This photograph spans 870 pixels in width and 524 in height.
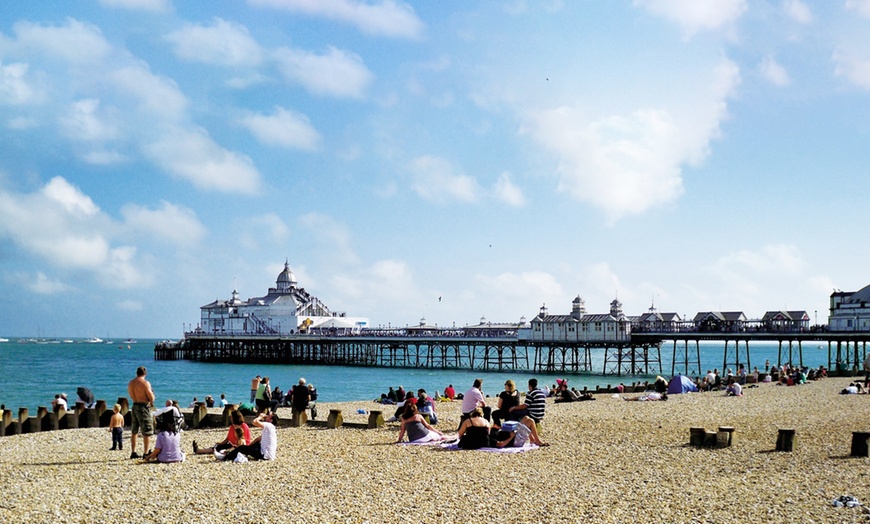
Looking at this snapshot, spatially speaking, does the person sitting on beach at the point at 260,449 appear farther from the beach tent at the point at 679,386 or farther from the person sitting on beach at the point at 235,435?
the beach tent at the point at 679,386

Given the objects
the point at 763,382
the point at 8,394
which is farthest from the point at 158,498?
the point at 8,394

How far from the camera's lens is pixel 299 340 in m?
76.6

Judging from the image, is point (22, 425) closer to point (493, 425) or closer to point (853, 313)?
point (493, 425)

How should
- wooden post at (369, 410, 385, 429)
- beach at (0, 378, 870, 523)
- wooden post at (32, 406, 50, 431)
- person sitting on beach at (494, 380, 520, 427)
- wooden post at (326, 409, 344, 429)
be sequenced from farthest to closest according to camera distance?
wooden post at (32, 406, 50, 431) < wooden post at (326, 409, 344, 429) < wooden post at (369, 410, 385, 429) < person sitting on beach at (494, 380, 520, 427) < beach at (0, 378, 870, 523)

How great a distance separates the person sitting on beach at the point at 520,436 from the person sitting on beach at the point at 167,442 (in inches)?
191

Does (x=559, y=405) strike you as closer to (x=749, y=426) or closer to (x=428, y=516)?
(x=749, y=426)

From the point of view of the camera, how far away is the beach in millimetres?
8359

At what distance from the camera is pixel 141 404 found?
464 inches

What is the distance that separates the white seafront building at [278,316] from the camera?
87.1m

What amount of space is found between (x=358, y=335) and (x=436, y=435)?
62.8m

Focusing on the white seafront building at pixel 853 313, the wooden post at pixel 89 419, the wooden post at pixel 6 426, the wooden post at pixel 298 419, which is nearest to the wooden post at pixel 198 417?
the wooden post at pixel 298 419


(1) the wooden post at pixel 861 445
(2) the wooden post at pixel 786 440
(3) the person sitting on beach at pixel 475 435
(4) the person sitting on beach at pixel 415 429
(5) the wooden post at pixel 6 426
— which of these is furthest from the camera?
(5) the wooden post at pixel 6 426

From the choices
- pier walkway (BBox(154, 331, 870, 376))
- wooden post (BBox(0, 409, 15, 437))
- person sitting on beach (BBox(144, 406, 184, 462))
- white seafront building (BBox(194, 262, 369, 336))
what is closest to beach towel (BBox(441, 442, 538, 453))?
person sitting on beach (BBox(144, 406, 184, 462))

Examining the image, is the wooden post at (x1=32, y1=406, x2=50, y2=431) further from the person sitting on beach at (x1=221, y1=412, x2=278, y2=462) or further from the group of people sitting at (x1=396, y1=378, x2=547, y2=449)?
the group of people sitting at (x1=396, y1=378, x2=547, y2=449)
